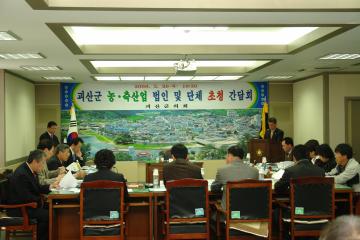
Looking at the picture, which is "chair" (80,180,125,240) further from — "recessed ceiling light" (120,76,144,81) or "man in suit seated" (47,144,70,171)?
"recessed ceiling light" (120,76,144,81)

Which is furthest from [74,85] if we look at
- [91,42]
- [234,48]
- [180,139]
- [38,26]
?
[38,26]

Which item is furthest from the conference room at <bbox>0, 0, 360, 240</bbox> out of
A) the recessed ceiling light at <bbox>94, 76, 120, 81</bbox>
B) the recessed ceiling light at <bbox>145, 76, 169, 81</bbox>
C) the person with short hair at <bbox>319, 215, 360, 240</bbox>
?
the recessed ceiling light at <bbox>94, 76, 120, 81</bbox>

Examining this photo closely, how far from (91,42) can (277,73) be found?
15.0ft

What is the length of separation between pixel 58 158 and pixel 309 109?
20.5 feet

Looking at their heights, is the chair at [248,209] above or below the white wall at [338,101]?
below

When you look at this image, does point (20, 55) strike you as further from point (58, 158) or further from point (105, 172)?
point (105, 172)

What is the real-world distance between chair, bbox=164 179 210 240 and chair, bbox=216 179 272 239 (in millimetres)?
254

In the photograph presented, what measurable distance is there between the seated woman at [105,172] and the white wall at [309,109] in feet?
20.5

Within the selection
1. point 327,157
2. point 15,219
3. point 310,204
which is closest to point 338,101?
point 327,157

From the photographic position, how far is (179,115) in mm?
11422

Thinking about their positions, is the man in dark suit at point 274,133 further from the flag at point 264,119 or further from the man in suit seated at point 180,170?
the man in suit seated at point 180,170

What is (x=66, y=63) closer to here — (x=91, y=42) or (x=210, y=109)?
(x=91, y=42)

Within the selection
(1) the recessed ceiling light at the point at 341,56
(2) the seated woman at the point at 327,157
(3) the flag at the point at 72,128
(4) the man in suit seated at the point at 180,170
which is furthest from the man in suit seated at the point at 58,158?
(1) the recessed ceiling light at the point at 341,56

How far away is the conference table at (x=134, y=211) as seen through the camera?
5.07 m
